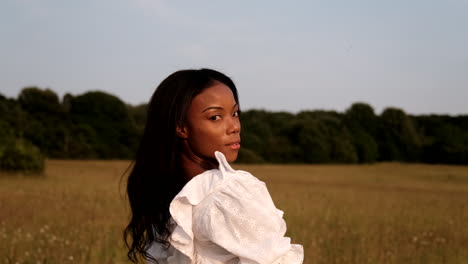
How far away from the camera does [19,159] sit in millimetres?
17531

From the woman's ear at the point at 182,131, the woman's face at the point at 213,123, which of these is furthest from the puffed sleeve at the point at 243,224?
the woman's ear at the point at 182,131

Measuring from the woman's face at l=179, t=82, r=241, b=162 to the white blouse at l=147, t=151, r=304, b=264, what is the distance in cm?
15

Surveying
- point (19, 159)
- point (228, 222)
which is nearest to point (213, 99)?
→ point (228, 222)

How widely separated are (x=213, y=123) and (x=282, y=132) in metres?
35.4

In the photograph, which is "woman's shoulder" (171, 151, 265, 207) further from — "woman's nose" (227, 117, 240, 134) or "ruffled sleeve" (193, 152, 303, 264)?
"woman's nose" (227, 117, 240, 134)

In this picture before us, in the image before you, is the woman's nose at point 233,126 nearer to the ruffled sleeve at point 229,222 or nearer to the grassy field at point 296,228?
the ruffled sleeve at point 229,222

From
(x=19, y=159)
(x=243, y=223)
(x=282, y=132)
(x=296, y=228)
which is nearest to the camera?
(x=243, y=223)

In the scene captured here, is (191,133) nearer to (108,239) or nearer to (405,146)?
(108,239)

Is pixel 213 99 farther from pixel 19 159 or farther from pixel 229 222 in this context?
pixel 19 159

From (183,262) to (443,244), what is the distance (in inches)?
240

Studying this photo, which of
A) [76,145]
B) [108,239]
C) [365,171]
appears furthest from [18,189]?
[365,171]

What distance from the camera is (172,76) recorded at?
2230 millimetres

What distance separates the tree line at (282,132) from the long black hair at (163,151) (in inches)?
1112

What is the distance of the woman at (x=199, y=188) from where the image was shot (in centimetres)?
176
